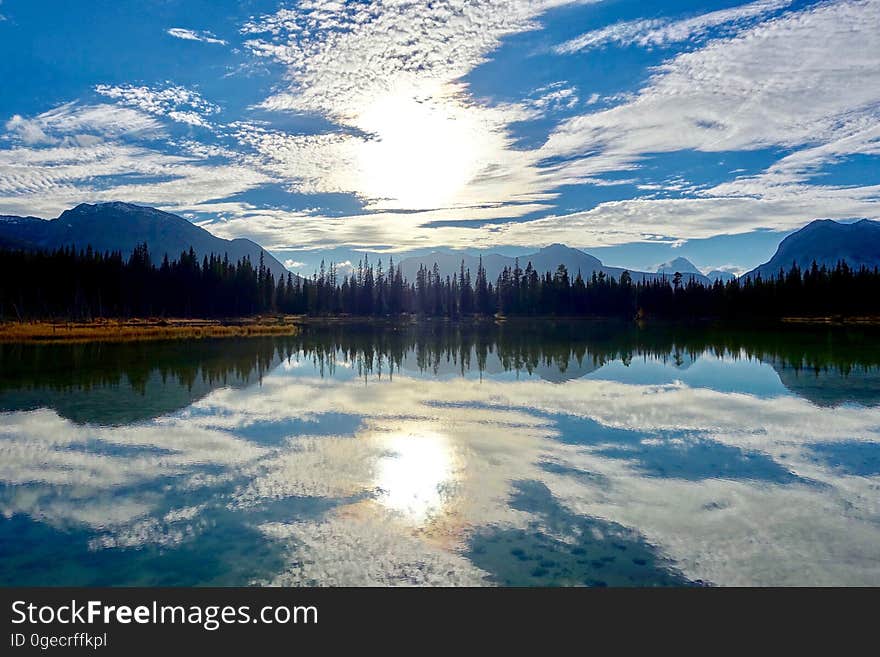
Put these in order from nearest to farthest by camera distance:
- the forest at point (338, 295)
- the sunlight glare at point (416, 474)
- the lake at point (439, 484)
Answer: the lake at point (439, 484) → the sunlight glare at point (416, 474) → the forest at point (338, 295)

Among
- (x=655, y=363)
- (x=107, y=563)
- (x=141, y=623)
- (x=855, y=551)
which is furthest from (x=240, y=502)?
(x=655, y=363)

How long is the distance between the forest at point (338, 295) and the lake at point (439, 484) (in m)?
95.9

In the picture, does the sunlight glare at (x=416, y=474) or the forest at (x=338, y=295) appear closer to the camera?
the sunlight glare at (x=416, y=474)

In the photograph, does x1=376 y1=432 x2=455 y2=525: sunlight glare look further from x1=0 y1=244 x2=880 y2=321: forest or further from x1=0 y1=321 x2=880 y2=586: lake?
x1=0 y1=244 x2=880 y2=321: forest

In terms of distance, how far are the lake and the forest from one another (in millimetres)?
95876

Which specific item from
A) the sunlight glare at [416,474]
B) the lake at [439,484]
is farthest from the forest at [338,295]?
the sunlight glare at [416,474]

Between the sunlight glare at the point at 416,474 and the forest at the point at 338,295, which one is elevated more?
the forest at the point at 338,295

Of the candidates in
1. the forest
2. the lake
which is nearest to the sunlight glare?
the lake

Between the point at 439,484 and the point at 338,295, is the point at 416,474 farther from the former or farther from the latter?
the point at 338,295

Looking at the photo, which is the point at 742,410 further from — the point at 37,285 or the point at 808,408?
the point at 37,285

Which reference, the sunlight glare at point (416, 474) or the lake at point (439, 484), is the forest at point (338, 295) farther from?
the sunlight glare at point (416, 474)

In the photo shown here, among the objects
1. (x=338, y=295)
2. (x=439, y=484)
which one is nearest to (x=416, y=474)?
(x=439, y=484)

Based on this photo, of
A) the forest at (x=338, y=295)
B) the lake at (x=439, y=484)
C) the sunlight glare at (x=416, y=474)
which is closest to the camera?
the lake at (x=439, y=484)

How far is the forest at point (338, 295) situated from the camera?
11681 centimetres
